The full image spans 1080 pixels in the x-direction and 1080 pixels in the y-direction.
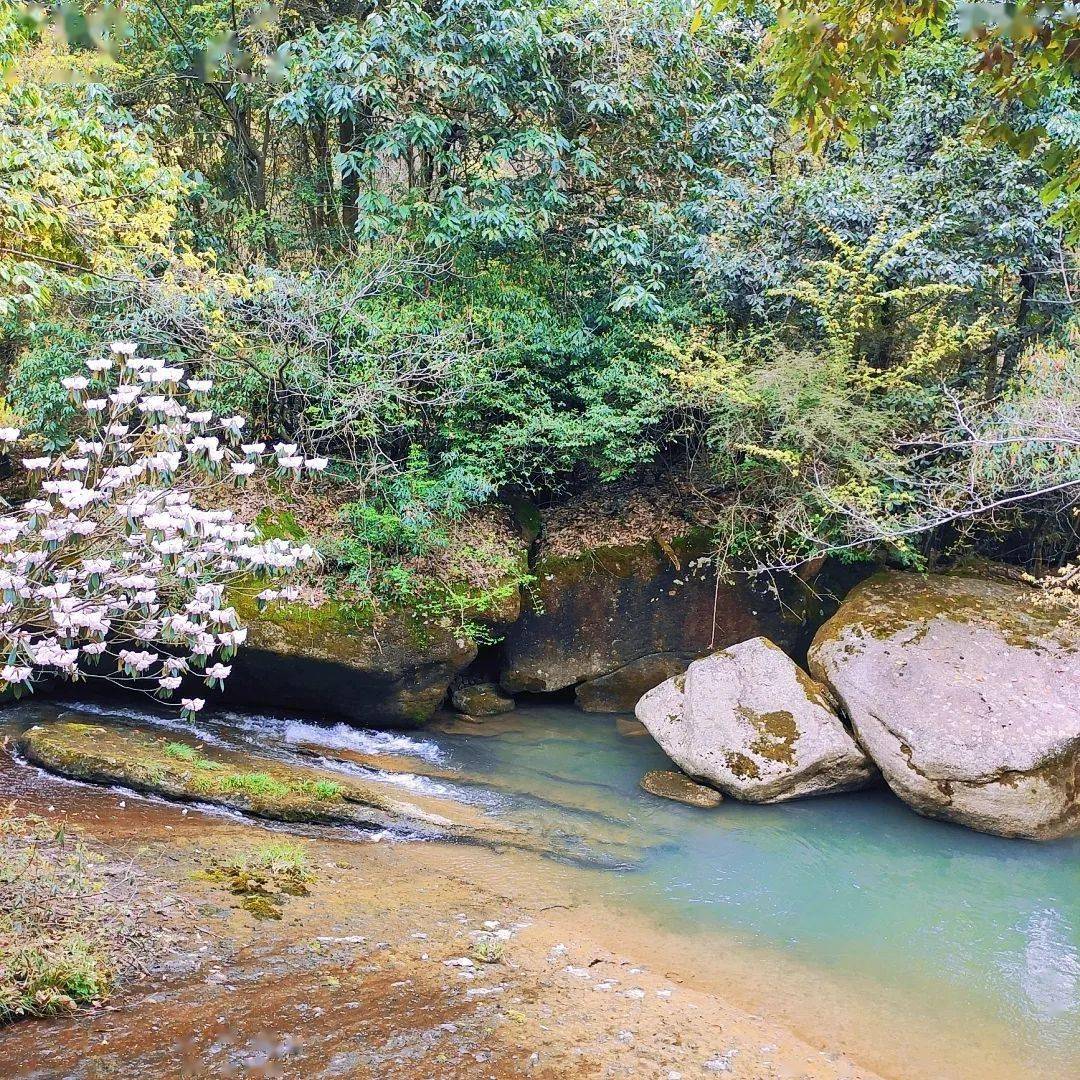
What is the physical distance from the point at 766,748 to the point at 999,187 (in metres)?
7.08

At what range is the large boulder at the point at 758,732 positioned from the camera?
9008 millimetres

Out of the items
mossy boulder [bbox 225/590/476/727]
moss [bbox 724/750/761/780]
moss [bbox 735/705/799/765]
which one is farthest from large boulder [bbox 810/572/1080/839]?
mossy boulder [bbox 225/590/476/727]

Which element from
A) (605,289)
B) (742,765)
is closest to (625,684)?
(742,765)

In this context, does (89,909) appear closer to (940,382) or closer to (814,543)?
(814,543)

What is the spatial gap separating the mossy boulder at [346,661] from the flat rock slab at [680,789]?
2664 mm

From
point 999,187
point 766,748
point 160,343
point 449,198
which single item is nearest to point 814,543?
point 766,748

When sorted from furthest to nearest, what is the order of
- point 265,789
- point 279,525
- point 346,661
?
point 279,525 → point 346,661 → point 265,789

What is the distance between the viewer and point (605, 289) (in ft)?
39.0

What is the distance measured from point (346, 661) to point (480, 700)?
6.85 feet

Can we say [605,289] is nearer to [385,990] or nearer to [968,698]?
[968,698]

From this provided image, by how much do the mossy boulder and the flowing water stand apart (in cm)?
28

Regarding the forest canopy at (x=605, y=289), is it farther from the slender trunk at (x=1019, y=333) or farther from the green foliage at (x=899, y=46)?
the green foliage at (x=899, y=46)

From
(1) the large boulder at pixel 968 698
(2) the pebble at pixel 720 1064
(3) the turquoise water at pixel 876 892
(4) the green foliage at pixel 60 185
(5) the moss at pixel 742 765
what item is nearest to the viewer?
(2) the pebble at pixel 720 1064

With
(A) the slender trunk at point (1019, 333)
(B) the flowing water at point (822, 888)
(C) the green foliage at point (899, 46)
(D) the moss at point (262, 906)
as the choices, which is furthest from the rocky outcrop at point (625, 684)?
(C) the green foliage at point (899, 46)
